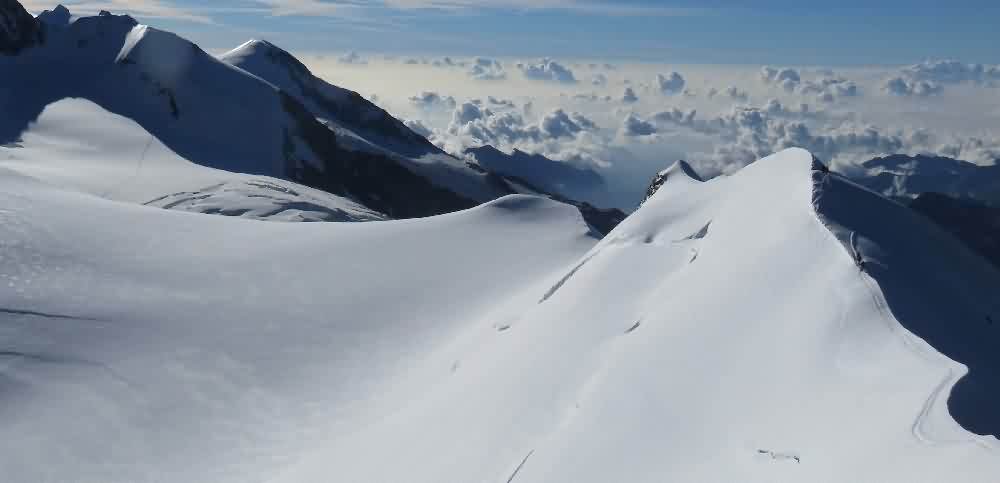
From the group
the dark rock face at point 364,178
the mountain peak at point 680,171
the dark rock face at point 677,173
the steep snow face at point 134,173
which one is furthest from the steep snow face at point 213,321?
the dark rock face at point 364,178

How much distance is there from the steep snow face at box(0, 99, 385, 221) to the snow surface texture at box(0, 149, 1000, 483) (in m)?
39.0

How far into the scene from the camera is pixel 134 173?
3216 inches

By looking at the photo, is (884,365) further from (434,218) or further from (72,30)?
(72,30)

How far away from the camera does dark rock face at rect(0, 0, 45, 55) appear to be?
12225cm

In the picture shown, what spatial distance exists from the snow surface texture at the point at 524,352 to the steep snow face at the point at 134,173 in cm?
3895

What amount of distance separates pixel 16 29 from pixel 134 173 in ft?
215

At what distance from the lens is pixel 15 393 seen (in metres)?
18.1

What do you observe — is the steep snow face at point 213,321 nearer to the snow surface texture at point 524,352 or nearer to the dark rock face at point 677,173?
the snow surface texture at point 524,352

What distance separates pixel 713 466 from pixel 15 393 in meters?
15.8

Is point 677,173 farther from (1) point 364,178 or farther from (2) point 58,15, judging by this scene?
(2) point 58,15

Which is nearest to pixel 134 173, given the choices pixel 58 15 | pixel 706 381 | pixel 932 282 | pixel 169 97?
pixel 169 97

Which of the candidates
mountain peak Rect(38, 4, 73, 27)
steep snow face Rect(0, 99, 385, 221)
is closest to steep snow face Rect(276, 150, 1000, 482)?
steep snow face Rect(0, 99, 385, 221)

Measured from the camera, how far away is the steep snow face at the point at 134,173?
224 ft

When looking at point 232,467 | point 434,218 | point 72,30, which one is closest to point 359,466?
point 232,467
